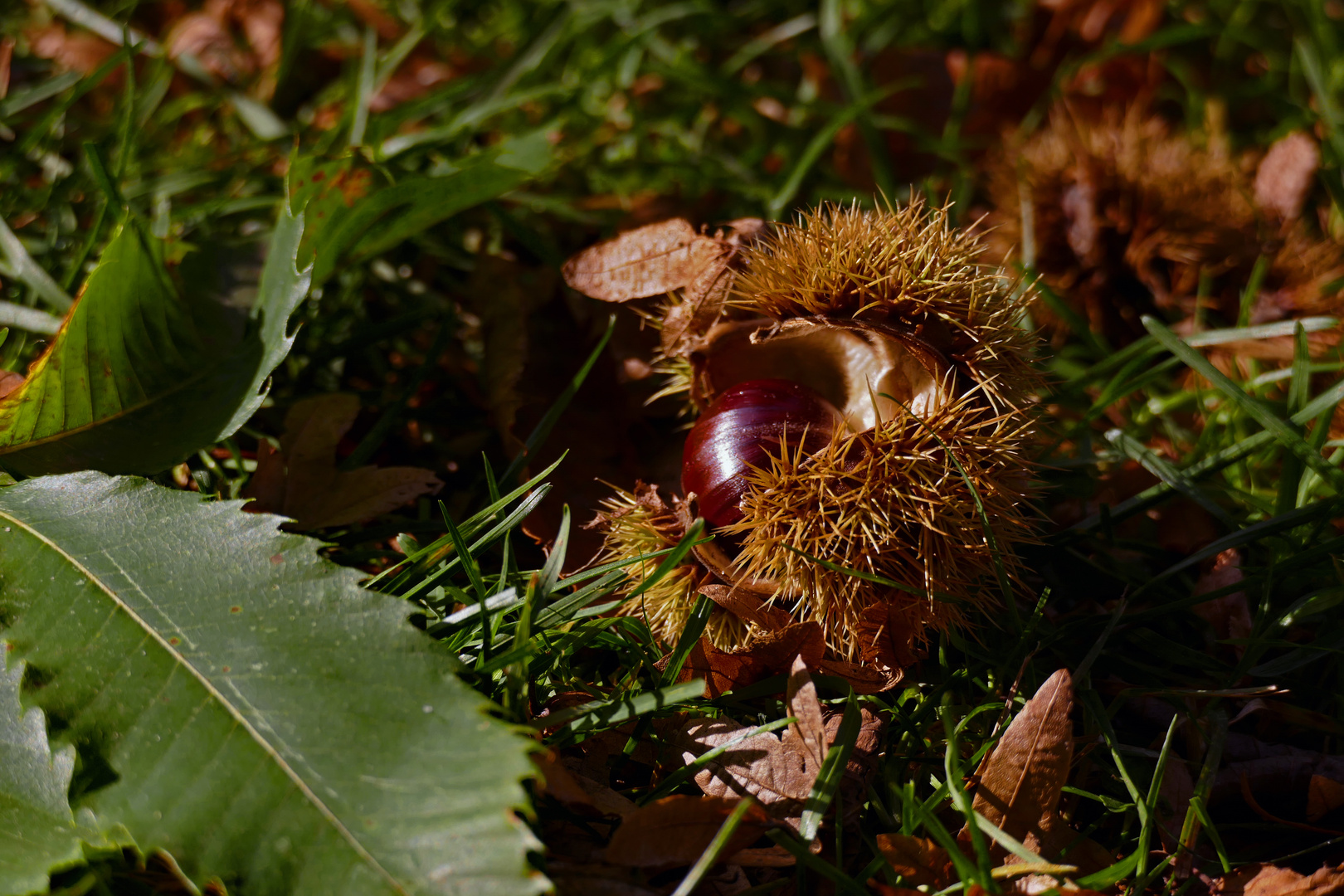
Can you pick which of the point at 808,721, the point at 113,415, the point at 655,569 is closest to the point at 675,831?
the point at 808,721

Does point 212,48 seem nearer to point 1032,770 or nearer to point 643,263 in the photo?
point 643,263

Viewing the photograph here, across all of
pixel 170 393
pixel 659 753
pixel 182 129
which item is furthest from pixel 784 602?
pixel 182 129

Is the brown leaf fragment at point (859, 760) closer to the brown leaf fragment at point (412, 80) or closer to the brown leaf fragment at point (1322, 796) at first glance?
the brown leaf fragment at point (1322, 796)

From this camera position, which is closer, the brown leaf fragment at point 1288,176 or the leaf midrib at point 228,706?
the leaf midrib at point 228,706

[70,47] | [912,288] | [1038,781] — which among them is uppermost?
[70,47]

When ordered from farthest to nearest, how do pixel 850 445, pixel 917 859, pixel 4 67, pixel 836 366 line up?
pixel 4 67 < pixel 836 366 < pixel 850 445 < pixel 917 859

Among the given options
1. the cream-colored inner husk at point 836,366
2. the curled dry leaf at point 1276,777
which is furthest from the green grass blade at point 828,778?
the curled dry leaf at point 1276,777
